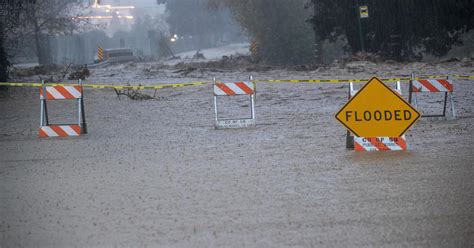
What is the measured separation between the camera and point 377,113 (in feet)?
38.7

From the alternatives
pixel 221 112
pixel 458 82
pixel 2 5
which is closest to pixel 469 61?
pixel 458 82

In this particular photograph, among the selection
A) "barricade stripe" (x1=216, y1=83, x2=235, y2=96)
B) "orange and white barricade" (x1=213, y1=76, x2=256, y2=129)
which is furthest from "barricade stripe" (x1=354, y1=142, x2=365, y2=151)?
"barricade stripe" (x1=216, y1=83, x2=235, y2=96)

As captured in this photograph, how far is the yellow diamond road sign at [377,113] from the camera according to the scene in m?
11.7

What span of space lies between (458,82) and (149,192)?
56.6ft

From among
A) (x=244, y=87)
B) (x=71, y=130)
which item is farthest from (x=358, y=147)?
(x=71, y=130)

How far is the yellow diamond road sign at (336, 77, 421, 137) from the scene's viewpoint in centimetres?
1170

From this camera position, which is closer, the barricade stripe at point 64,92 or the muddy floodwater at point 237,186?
the muddy floodwater at point 237,186

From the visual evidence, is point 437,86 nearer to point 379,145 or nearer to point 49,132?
point 379,145

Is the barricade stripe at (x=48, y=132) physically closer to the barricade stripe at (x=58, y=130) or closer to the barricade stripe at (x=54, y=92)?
the barricade stripe at (x=58, y=130)

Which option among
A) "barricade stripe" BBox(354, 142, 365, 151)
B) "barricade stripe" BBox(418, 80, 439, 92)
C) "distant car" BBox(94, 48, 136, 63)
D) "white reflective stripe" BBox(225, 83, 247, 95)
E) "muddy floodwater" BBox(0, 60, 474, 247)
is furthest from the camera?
"distant car" BBox(94, 48, 136, 63)

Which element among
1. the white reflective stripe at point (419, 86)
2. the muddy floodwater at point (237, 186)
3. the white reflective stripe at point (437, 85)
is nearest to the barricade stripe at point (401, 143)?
the muddy floodwater at point (237, 186)

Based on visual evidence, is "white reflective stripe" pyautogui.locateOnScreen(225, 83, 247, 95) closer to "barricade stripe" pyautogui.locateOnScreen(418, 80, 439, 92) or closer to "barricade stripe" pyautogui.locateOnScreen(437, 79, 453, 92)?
"barricade stripe" pyautogui.locateOnScreen(418, 80, 439, 92)

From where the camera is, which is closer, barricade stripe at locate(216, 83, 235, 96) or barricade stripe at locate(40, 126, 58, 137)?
barricade stripe at locate(40, 126, 58, 137)

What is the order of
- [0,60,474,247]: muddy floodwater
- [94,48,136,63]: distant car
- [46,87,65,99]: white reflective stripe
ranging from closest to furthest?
[0,60,474,247]: muddy floodwater < [46,87,65,99]: white reflective stripe < [94,48,136,63]: distant car
